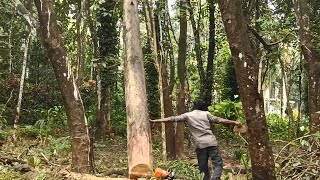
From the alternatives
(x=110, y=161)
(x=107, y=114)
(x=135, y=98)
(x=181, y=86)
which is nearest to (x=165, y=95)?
(x=181, y=86)

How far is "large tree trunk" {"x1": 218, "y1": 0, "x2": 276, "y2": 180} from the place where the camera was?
527cm

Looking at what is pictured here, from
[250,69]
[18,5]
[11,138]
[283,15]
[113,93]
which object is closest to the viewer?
[250,69]

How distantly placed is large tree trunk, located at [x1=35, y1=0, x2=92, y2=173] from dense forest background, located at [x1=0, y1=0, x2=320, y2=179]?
0.06 feet

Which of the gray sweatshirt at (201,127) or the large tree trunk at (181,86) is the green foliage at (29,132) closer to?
the large tree trunk at (181,86)

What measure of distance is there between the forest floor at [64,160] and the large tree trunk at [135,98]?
994 millimetres

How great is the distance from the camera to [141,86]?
295 inches

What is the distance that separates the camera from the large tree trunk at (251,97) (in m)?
5.27

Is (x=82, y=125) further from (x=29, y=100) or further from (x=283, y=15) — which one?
(x=283, y=15)

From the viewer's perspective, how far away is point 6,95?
16828 mm

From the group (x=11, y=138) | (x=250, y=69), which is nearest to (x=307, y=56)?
(x=250, y=69)

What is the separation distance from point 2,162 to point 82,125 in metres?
1.56

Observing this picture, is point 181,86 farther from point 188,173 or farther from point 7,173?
point 7,173

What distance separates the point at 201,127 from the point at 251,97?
84.0 inches

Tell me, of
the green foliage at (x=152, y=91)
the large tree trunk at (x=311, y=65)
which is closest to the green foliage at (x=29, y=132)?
the green foliage at (x=152, y=91)
